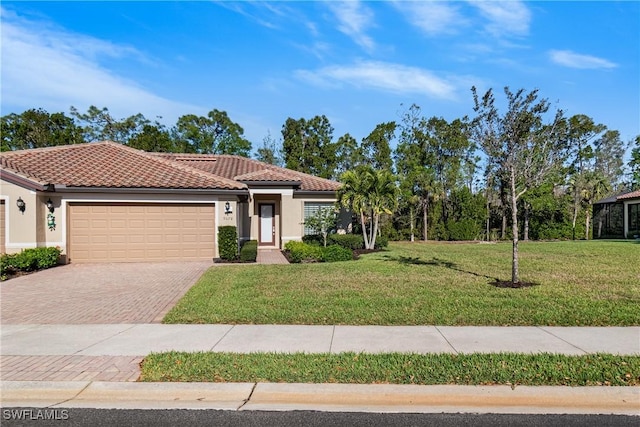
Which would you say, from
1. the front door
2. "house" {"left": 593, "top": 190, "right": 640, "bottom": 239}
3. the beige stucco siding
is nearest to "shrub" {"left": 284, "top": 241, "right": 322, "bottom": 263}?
the beige stucco siding

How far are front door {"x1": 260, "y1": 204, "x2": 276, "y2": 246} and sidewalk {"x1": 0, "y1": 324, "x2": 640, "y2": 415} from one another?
565 inches

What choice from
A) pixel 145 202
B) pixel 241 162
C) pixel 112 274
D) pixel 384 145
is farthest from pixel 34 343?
pixel 384 145

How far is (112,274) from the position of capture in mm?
12391

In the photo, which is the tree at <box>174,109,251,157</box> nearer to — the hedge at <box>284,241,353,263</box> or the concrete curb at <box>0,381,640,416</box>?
the hedge at <box>284,241,353,263</box>

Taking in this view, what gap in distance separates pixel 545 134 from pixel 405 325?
6.48 m

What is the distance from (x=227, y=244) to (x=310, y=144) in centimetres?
2099

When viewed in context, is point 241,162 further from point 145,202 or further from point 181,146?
point 181,146

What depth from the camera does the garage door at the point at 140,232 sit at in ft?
49.8

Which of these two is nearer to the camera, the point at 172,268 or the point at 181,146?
the point at 172,268

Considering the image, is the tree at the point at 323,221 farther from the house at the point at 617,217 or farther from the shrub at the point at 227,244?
the house at the point at 617,217

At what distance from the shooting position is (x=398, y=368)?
15.7 ft

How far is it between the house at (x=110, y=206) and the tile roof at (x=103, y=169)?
3 centimetres

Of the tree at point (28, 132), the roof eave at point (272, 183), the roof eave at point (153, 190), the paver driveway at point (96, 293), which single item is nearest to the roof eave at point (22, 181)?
the roof eave at point (153, 190)

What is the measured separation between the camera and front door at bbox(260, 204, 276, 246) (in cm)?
2116
